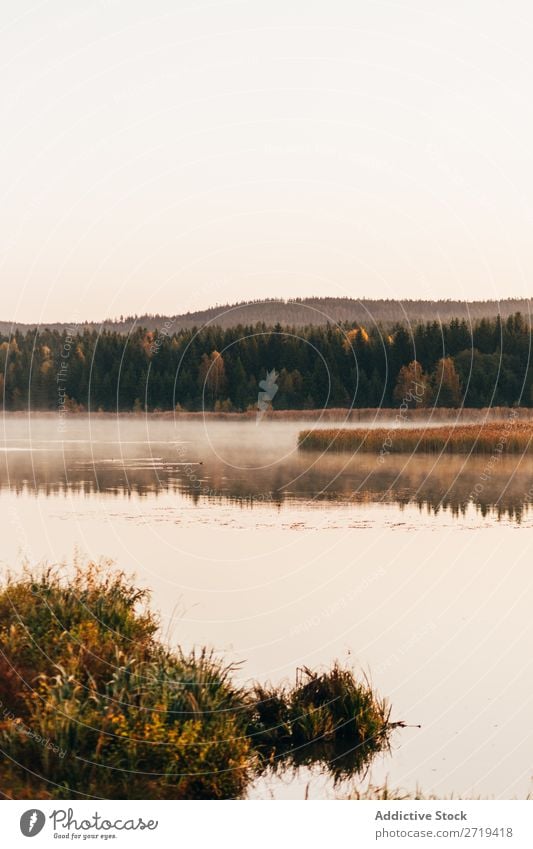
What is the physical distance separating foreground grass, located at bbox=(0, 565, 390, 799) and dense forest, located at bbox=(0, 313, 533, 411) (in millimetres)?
66554

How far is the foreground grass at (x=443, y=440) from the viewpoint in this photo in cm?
5050

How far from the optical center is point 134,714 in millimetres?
11055

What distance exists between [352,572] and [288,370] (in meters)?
68.8

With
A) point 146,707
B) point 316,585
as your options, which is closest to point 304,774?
A: point 146,707

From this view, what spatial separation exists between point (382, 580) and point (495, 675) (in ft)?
20.0

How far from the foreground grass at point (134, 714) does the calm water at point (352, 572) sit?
2.08ft

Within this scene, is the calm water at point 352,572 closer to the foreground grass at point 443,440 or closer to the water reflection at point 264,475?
the water reflection at point 264,475

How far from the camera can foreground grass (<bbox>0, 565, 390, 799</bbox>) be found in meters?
10.8

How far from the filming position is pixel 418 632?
18.6 meters

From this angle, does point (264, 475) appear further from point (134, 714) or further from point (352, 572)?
point (134, 714)

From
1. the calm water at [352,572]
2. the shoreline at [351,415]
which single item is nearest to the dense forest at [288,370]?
the shoreline at [351,415]

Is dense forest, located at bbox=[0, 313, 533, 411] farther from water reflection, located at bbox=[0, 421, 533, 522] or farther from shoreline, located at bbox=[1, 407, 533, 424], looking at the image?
water reflection, located at bbox=[0, 421, 533, 522]

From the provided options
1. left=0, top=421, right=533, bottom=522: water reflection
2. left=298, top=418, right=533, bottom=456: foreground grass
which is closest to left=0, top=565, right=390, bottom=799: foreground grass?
left=0, top=421, right=533, bottom=522: water reflection
